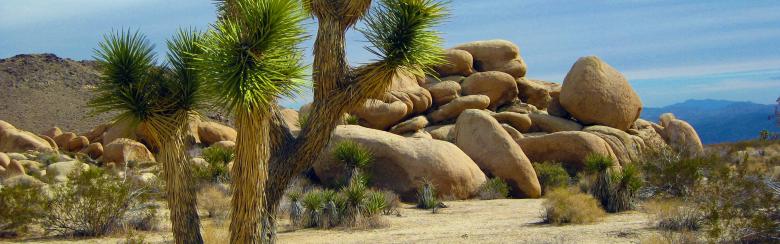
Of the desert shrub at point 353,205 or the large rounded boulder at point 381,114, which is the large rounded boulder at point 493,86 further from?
the desert shrub at point 353,205

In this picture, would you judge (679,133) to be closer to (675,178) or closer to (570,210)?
(675,178)

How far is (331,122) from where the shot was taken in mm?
10672

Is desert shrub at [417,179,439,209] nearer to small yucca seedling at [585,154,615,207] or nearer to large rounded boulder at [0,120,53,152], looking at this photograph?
small yucca seedling at [585,154,615,207]

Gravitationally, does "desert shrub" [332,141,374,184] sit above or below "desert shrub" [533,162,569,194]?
above

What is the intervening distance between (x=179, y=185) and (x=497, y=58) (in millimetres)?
25664

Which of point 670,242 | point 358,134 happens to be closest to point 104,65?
point 670,242

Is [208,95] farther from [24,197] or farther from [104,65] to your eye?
[24,197]

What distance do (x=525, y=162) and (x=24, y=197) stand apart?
41.2 ft

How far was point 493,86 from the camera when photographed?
31.9m

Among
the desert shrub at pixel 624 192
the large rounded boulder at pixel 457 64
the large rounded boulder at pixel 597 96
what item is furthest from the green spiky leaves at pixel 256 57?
the large rounded boulder at pixel 457 64

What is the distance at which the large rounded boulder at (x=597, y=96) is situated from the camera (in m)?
29.7

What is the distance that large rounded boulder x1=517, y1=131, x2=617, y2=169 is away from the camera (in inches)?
1002

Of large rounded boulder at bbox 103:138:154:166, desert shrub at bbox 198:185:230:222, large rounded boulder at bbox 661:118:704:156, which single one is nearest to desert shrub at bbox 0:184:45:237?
desert shrub at bbox 198:185:230:222

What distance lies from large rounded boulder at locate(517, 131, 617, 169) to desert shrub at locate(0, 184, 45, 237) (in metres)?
15.4
